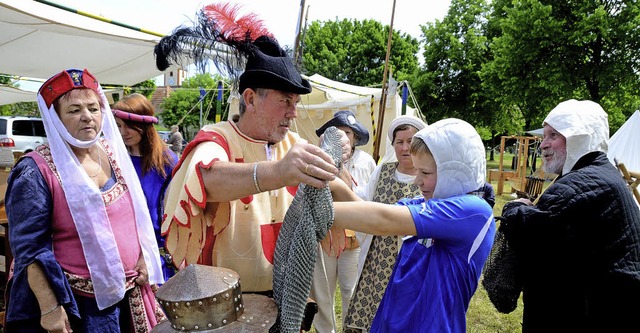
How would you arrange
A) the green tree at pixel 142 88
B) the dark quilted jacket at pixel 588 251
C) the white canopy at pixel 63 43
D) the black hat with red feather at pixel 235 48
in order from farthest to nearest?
the green tree at pixel 142 88 → the white canopy at pixel 63 43 → the dark quilted jacket at pixel 588 251 → the black hat with red feather at pixel 235 48

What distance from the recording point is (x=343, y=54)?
97.3ft

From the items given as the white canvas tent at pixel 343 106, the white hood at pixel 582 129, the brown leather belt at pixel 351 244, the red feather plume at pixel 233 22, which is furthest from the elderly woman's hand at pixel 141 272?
the white canvas tent at pixel 343 106

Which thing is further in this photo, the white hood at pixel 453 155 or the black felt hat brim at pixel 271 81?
the white hood at pixel 453 155

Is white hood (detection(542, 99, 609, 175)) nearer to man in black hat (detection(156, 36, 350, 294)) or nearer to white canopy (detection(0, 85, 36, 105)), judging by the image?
man in black hat (detection(156, 36, 350, 294))

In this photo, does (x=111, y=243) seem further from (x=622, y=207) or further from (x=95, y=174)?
(x=622, y=207)

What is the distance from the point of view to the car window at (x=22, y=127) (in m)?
15.1

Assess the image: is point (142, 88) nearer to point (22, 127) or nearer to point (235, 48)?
point (235, 48)

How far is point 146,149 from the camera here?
3.04 meters

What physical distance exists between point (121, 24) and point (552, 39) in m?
16.1

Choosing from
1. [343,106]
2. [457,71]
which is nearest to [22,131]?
[343,106]

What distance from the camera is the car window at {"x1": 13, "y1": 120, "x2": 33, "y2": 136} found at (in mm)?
15055

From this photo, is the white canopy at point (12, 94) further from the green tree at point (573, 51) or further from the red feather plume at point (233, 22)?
the green tree at point (573, 51)

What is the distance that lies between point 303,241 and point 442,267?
79cm

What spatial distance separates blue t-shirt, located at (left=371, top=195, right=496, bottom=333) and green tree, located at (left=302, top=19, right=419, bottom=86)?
27.7 metres
